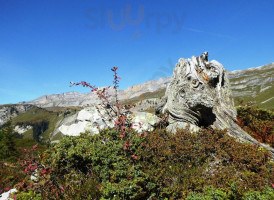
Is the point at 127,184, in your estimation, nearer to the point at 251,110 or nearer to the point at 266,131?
the point at 266,131

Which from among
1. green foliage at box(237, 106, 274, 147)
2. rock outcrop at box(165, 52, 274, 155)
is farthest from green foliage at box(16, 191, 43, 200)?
green foliage at box(237, 106, 274, 147)

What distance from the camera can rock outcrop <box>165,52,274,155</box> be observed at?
1059 centimetres

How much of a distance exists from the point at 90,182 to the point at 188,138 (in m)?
4.47

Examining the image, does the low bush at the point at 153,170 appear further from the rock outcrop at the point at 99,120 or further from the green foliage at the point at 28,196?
the rock outcrop at the point at 99,120

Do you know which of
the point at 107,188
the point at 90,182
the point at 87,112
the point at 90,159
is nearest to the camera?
the point at 107,188

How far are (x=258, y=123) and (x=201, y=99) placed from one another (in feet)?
17.5

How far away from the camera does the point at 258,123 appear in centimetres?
1257

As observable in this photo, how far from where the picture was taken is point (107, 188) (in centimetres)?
522

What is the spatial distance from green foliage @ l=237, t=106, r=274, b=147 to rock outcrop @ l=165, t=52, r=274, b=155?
159cm

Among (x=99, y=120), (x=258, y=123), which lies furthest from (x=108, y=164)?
(x=258, y=123)

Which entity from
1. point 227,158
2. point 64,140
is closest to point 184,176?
point 227,158

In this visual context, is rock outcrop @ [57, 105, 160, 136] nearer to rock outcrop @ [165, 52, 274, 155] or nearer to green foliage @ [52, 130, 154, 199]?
rock outcrop @ [165, 52, 274, 155]

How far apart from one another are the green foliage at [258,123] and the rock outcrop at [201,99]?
62.8 inches

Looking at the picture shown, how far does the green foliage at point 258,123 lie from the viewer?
11.6 meters
